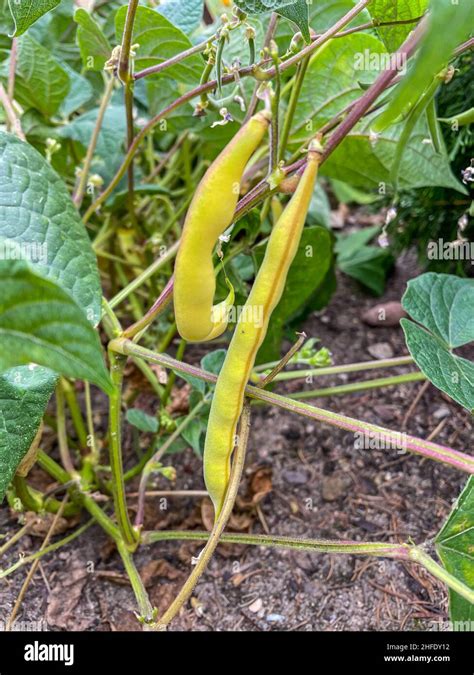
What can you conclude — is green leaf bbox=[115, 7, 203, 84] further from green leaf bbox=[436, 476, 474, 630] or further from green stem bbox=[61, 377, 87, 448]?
green leaf bbox=[436, 476, 474, 630]

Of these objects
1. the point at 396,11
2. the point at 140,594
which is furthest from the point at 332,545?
the point at 396,11

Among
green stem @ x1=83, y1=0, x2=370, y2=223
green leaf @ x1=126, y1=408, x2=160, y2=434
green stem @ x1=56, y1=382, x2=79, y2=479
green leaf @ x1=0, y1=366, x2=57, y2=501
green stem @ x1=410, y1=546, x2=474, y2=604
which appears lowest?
green stem @ x1=56, y1=382, x2=79, y2=479

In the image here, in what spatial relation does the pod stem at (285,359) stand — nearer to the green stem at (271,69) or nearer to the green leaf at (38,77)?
the green stem at (271,69)

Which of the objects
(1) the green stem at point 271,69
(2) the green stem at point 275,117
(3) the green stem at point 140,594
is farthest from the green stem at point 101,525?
(2) the green stem at point 275,117

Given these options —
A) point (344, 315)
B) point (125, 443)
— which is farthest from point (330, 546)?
point (344, 315)

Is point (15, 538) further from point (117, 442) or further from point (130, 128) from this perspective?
point (130, 128)

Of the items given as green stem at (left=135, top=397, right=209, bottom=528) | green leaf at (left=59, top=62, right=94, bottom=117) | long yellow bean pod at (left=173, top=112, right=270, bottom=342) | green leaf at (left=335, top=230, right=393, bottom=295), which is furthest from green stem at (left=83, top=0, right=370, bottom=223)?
green leaf at (left=335, top=230, right=393, bottom=295)
